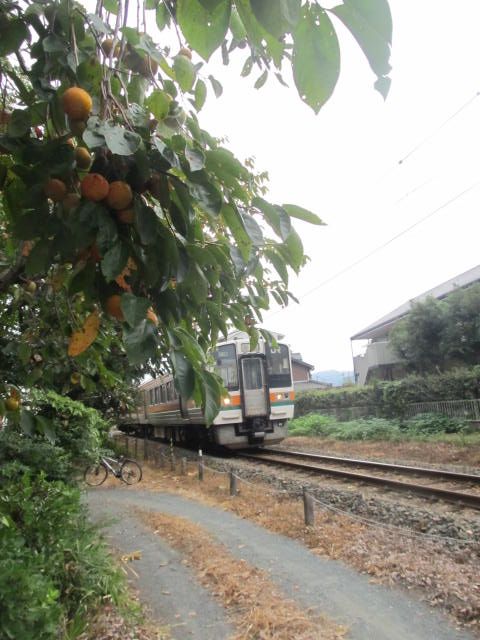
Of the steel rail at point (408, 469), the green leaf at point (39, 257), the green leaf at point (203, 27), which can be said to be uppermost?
the green leaf at point (203, 27)

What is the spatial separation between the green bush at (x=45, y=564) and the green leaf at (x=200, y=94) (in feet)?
7.80

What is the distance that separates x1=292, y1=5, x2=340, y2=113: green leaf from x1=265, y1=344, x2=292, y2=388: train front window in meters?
13.0

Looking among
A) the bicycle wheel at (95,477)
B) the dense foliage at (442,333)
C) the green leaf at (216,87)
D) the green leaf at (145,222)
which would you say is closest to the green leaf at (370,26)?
the green leaf at (145,222)

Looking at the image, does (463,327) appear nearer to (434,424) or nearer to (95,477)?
(434,424)

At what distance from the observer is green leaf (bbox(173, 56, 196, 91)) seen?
1.72 metres

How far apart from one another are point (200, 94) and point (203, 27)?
93cm

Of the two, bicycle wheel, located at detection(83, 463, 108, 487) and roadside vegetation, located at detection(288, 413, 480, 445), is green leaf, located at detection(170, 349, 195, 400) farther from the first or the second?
roadside vegetation, located at detection(288, 413, 480, 445)

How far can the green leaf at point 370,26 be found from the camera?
0.84 meters

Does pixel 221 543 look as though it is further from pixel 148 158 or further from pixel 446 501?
pixel 148 158

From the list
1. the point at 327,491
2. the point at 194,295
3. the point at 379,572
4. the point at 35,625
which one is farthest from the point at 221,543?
the point at 194,295

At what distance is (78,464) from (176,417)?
10.1 metres

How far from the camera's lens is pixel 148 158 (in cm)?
129

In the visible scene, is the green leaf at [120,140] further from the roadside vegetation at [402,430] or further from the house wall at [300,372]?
the house wall at [300,372]

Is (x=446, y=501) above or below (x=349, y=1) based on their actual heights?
below
